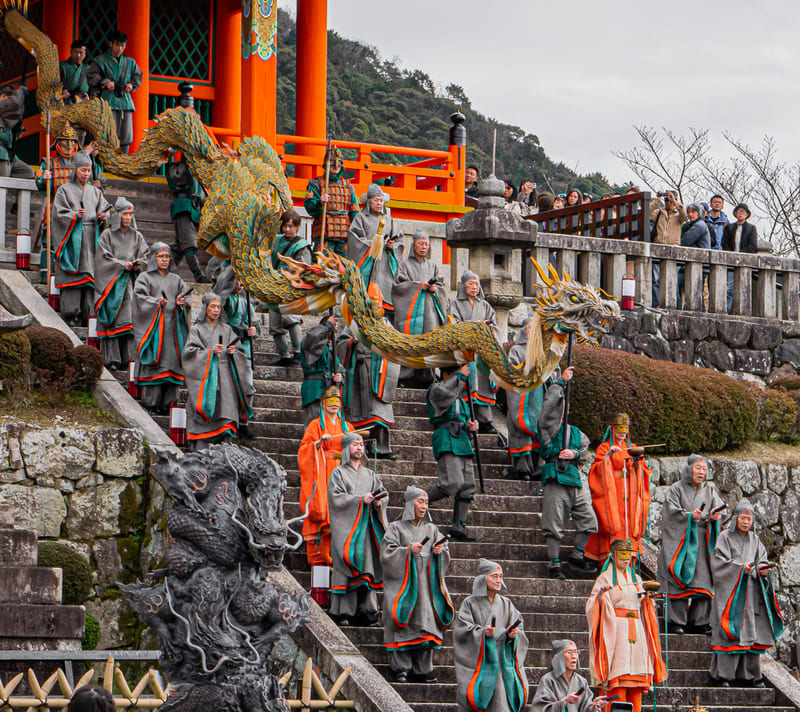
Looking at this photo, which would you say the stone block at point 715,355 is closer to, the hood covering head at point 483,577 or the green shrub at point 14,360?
the hood covering head at point 483,577

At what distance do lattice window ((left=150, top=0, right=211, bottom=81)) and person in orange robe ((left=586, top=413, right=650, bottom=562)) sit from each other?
34.4 feet

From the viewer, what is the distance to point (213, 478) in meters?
6.69

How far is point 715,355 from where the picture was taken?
1986 cm

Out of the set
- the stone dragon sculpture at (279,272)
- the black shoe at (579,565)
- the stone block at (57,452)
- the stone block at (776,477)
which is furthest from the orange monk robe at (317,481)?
the stone block at (776,477)

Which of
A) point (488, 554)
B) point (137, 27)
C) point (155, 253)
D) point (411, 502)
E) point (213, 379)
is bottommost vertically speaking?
point (488, 554)

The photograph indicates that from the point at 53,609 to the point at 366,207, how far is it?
6.67m

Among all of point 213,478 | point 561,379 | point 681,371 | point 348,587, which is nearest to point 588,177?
point 681,371

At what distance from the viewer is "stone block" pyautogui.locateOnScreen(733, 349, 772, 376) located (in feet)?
65.7

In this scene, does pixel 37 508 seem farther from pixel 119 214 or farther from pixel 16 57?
pixel 16 57

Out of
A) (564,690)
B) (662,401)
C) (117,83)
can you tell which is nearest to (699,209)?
(662,401)

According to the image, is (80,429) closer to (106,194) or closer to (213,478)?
(106,194)

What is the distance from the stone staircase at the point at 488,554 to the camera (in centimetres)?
1316

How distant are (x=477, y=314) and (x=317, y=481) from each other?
3.30 metres

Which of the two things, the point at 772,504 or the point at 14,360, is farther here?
the point at 772,504
